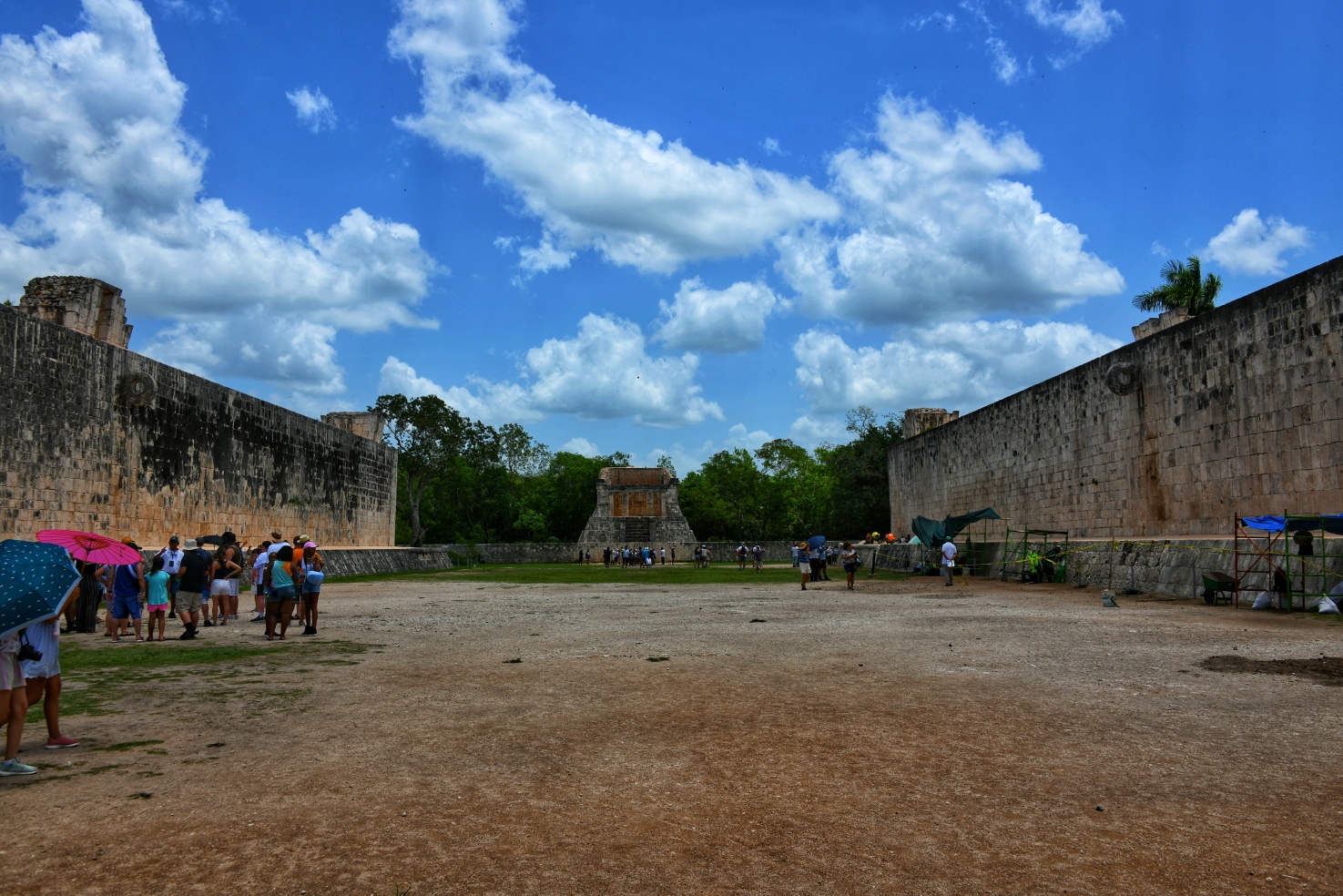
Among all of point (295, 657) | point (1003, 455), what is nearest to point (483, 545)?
point (1003, 455)

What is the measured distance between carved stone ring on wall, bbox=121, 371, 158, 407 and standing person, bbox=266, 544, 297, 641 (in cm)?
1035

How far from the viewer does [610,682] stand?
6520mm

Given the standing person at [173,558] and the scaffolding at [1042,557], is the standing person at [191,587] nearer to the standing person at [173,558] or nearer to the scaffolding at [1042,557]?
the standing person at [173,558]

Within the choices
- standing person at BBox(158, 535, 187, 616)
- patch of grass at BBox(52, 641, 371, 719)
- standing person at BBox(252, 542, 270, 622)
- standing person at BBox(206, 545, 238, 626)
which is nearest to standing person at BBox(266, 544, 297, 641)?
patch of grass at BBox(52, 641, 371, 719)

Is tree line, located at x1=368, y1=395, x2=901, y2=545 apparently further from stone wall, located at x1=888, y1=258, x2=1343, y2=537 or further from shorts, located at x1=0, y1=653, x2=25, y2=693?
shorts, located at x1=0, y1=653, x2=25, y2=693

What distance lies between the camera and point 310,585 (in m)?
9.95

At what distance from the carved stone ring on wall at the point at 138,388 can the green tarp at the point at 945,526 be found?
61.2 ft

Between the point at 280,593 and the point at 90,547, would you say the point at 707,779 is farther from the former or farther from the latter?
the point at 280,593

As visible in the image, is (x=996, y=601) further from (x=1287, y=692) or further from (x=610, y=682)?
(x=610, y=682)

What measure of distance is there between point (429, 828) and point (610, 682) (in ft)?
10.5

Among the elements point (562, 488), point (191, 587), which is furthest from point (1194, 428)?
point (562, 488)

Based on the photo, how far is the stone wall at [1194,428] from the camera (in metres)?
13.5

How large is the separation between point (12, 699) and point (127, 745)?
671 millimetres

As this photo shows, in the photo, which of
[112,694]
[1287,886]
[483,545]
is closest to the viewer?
[1287,886]
